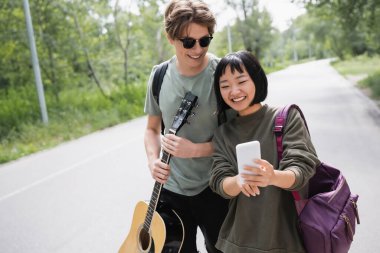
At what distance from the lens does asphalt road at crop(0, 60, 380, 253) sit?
4.14 meters

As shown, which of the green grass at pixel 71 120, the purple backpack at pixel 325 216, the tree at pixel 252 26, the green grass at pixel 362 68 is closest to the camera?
the purple backpack at pixel 325 216

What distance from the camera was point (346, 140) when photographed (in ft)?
23.6

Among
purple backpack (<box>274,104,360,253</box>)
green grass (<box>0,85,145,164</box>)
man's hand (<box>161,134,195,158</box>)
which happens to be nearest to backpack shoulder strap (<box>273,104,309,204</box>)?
purple backpack (<box>274,104,360,253</box>)

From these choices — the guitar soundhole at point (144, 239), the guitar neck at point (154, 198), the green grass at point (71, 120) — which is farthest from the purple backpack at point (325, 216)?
the green grass at point (71, 120)

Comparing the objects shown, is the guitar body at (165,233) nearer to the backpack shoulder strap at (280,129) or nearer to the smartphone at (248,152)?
the backpack shoulder strap at (280,129)

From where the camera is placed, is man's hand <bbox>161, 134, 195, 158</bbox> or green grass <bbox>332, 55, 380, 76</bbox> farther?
green grass <bbox>332, 55, 380, 76</bbox>

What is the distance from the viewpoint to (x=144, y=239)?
2.38 m

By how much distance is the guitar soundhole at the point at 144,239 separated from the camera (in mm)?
2337

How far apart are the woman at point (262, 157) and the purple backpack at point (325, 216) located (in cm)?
4

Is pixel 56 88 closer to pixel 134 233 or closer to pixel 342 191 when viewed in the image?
pixel 134 233

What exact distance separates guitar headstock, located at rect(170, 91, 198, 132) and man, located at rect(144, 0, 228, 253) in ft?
0.14

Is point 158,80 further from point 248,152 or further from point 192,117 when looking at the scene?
point 248,152

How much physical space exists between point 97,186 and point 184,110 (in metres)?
4.14

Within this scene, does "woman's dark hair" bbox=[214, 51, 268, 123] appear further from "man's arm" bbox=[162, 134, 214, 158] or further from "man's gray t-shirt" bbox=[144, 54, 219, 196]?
"man's arm" bbox=[162, 134, 214, 158]
